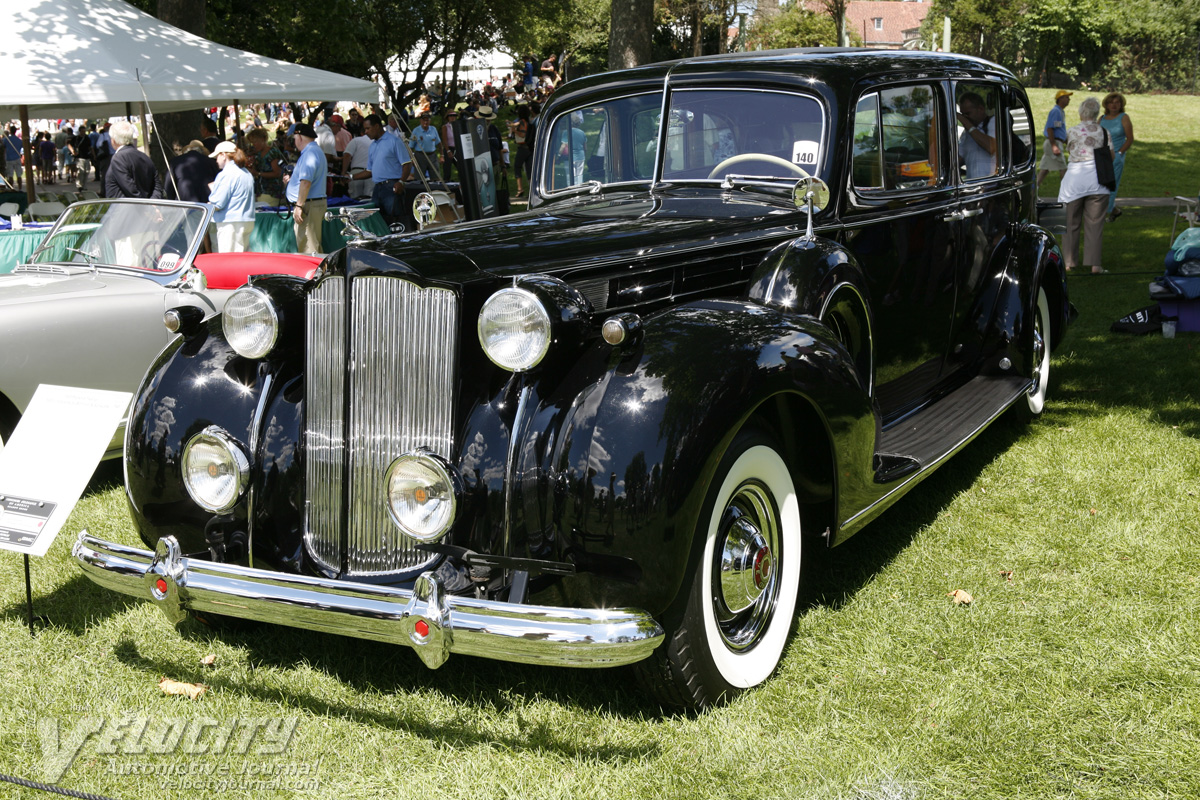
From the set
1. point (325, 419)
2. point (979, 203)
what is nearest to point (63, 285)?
point (325, 419)

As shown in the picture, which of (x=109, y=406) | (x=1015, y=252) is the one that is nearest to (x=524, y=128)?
(x=1015, y=252)

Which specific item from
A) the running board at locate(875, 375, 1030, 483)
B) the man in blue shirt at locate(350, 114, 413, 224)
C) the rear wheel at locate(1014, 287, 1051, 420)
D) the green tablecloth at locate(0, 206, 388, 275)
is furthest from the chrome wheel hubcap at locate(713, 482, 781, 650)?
the man in blue shirt at locate(350, 114, 413, 224)

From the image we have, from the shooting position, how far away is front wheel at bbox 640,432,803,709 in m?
2.89

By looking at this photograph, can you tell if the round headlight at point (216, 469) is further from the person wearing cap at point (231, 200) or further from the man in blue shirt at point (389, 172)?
the man in blue shirt at point (389, 172)

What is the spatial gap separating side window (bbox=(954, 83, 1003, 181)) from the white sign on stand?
4.06 m

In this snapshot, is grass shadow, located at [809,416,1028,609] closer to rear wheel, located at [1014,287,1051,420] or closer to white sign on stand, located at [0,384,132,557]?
rear wheel, located at [1014,287,1051,420]

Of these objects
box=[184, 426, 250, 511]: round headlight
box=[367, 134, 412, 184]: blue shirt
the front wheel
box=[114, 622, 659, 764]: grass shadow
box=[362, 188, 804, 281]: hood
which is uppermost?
box=[367, 134, 412, 184]: blue shirt

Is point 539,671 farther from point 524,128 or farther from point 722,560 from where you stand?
point 524,128

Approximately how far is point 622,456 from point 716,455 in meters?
0.28

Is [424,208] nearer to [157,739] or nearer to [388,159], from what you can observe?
[157,739]

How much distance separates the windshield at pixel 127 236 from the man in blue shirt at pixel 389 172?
7282 millimetres

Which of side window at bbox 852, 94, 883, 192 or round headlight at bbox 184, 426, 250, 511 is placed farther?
side window at bbox 852, 94, 883, 192

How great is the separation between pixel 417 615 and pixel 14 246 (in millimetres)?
7699

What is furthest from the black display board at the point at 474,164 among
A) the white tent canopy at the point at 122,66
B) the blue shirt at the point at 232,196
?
the blue shirt at the point at 232,196
